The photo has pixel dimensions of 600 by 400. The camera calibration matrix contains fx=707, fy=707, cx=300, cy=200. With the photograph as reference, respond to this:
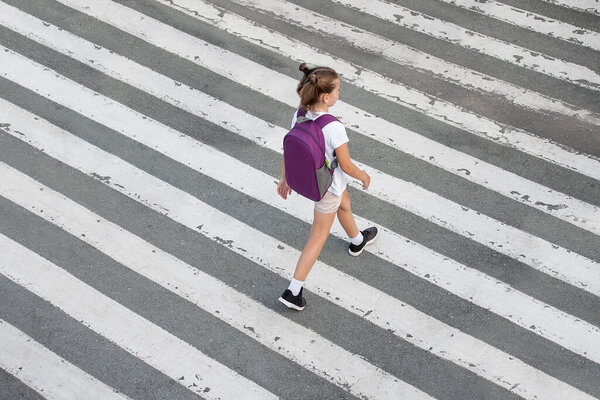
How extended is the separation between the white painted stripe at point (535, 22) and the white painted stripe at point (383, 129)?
5.55ft

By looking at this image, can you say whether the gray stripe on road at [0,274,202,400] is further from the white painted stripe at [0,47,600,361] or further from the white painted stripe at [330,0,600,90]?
the white painted stripe at [330,0,600,90]

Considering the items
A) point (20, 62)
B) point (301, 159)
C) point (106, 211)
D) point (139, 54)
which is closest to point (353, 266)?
point (301, 159)

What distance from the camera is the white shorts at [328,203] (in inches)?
207

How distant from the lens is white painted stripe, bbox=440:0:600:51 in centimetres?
795

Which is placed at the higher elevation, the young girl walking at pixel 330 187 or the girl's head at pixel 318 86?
the girl's head at pixel 318 86

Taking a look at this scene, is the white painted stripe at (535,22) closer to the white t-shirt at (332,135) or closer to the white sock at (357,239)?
the white sock at (357,239)

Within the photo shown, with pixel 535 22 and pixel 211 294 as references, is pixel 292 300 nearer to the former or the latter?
pixel 211 294

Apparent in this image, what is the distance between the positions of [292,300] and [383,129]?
7.47ft

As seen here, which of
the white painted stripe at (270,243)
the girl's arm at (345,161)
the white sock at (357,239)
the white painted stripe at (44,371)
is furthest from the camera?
the white sock at (357,239)

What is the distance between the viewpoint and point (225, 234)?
6.36 m

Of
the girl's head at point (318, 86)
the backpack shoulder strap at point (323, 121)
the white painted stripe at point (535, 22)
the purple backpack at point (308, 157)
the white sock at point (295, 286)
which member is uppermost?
the white painted stripe at point (535, 22)

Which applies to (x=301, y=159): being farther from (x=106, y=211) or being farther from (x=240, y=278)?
(x=106, y=211)

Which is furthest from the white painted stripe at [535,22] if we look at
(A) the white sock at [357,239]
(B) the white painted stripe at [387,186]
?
(A) the white sock at [357,239]

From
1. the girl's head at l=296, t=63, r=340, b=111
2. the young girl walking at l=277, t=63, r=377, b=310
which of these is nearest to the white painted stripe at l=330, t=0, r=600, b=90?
the young girl walking at l=277, t=63, r=377, b=310
